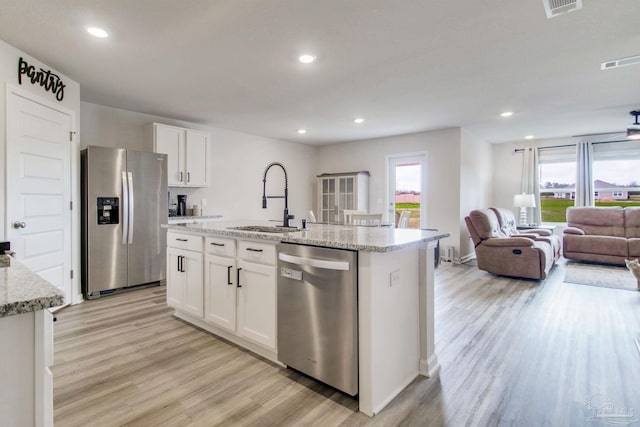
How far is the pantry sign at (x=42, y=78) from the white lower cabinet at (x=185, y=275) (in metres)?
1.93

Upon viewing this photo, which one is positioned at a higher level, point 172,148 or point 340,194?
point 172,148

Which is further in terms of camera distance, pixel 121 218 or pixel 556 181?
pixel 556 181

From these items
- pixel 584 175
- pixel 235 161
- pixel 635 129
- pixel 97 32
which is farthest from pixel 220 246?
pixel 584 175

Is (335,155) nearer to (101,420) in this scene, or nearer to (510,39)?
(510,39)

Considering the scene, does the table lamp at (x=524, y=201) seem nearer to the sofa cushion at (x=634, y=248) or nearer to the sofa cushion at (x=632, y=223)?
the sofa cushion at (x=632, y=223)

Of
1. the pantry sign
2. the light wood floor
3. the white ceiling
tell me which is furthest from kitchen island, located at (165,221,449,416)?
the pantry sign

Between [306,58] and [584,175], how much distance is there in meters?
6.75

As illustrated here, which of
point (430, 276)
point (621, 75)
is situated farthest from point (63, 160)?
point (621, 75)

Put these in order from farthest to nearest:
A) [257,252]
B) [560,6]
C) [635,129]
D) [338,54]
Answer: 1. [635,129]
2. [338,54]
3. [257,252]
4. [560,6]

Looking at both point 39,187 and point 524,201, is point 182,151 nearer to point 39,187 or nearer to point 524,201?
point 39,187

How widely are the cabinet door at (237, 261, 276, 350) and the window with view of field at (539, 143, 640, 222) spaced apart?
7373 mm

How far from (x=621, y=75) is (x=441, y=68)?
2040 mm

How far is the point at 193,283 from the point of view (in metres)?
2.96

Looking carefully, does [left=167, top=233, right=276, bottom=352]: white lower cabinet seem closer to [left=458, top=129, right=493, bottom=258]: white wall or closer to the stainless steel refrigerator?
the stainless steel refrigerator
